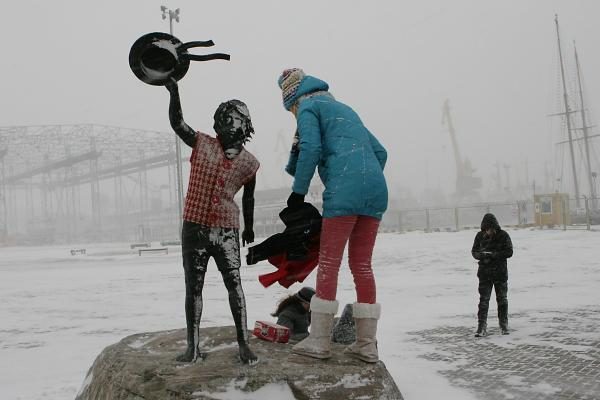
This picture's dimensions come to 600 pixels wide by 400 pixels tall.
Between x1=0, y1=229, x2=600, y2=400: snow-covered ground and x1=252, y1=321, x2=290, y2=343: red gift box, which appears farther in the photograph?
x1=0, y1=229, x2=600, y2=400: snow-covered ground

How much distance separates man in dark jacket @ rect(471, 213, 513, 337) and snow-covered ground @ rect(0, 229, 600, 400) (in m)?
0.26

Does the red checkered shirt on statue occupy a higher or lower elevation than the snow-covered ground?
higher

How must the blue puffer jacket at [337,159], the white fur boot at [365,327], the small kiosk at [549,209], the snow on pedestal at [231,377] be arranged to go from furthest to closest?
the small kiosk at [549,209] < the white fur boot at [365,327] < the blue puffer jacket at [337,159] < the snow on pedestal at [231,377]

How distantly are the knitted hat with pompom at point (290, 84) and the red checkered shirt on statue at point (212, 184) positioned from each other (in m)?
0.50

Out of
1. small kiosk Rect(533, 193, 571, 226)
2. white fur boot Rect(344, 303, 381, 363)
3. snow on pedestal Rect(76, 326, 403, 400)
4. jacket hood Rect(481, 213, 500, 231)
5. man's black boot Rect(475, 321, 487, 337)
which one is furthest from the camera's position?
small kiosk Rect(533, 193, 571, 226)

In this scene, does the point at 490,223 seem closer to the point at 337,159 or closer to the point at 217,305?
the point at 337,159

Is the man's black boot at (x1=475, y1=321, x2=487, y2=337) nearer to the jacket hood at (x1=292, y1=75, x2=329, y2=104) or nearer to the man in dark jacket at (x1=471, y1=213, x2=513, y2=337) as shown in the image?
the man in dark jacket at (x1=471, y1=213, x2=513, y2=337)

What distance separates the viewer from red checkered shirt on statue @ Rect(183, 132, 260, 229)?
2875mm

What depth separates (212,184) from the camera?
2.89m

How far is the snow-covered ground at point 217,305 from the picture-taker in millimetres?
4469

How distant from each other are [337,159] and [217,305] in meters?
5.63

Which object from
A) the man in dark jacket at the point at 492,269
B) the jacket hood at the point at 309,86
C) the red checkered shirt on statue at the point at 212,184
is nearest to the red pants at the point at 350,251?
the red checkered shirt on statue at the point at 212,184

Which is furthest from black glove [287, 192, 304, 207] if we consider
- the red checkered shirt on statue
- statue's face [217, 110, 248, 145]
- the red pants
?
statue's face [217, 110, 248, 145]

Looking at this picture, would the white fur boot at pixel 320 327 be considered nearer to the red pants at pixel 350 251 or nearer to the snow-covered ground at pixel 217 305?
the red pants at pixel 350 251
